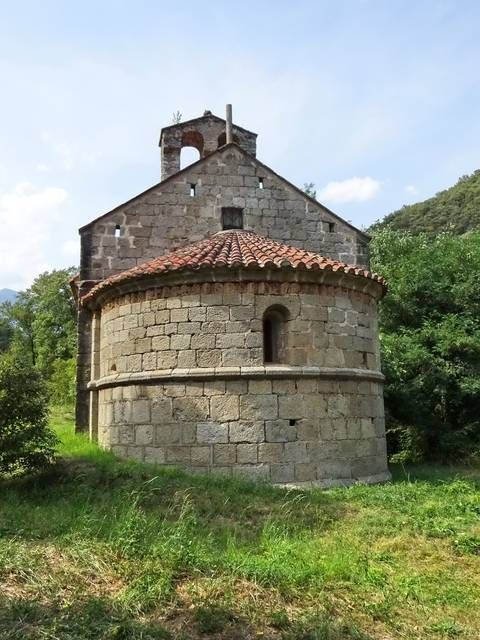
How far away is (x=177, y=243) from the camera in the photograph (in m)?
12.0

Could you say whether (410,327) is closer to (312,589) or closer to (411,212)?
(312,589)

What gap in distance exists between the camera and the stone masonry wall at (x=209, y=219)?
466 inches

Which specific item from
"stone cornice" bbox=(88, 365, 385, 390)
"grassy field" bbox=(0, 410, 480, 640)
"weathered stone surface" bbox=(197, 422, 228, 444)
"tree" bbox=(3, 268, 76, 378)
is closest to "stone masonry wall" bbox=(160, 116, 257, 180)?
"stone cornice" bbox=(88, 365, 385, 390)

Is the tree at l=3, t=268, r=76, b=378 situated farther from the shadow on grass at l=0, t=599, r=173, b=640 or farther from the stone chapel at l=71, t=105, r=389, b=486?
the shadow on grass at l=0, t=599, r=173, b=640

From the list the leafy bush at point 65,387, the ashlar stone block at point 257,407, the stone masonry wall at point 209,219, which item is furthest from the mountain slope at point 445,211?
the ashlar stone block at point 257,407

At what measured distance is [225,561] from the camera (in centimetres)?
518

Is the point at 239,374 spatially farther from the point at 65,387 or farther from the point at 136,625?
the point at 65,387

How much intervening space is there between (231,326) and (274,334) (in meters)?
0.75

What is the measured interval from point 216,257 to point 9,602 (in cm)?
586

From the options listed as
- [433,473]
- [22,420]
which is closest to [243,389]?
[22,420]

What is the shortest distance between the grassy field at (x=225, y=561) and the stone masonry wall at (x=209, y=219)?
5278 millimetres

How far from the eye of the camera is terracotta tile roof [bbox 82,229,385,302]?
28.5ft

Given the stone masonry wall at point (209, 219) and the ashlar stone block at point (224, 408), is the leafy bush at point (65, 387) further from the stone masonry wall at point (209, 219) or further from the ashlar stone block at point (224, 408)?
the ashlar stone block at point (224, 408)

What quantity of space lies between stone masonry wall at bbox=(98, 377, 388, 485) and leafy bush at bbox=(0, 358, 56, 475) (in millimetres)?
1636
